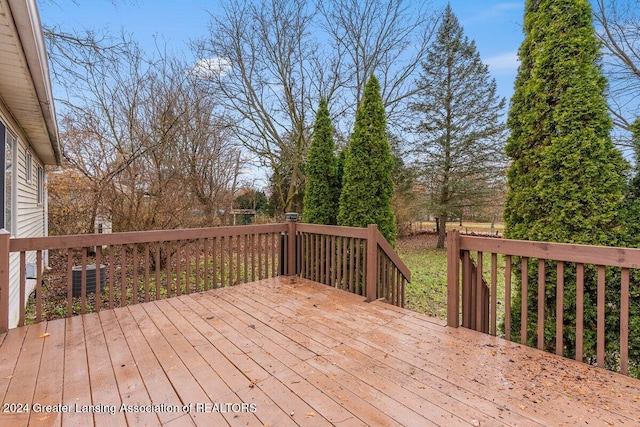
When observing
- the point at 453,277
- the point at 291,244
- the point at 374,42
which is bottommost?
the point at 453,277

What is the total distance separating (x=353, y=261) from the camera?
4.53 meters

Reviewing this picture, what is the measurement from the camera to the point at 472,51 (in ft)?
41.7

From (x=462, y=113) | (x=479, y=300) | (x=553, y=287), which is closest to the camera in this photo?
(x=553, y=287)

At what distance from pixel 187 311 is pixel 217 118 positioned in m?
7.79

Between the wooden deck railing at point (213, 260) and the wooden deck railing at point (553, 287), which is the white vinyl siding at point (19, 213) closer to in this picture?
the wooden deck railing at point (213, 260)

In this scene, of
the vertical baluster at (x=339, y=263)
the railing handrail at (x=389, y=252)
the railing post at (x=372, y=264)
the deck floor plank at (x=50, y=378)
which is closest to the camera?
the deck floor plank at (x=50, y=378)

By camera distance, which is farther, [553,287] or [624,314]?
[553,287]

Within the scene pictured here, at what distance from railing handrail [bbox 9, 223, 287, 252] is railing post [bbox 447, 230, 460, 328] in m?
2.73

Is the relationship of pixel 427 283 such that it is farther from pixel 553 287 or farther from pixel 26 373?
pixel 26 373

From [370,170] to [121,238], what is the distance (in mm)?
3537

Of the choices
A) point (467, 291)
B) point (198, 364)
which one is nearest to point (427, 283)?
point (467, 291)

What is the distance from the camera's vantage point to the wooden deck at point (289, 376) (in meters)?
1.83

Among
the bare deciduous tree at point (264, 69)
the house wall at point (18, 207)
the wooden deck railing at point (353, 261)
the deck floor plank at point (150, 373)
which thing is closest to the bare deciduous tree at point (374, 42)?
the bare deciduous tree at point (264, 69)

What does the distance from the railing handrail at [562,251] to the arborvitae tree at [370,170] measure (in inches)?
81.1
